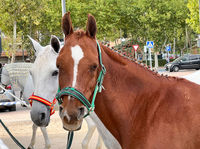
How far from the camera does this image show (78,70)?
2.77m

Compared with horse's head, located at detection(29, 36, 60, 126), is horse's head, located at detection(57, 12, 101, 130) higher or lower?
higher

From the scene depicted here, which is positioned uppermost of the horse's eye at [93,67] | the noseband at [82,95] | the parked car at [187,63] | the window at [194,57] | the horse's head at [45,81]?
the horse's eye at [93,67]

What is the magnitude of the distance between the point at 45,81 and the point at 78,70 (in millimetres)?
2002

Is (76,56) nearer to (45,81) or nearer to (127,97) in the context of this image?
(127,97)

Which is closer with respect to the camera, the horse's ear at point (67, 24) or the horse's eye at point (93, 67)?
the horse's eye at point (93, 67)

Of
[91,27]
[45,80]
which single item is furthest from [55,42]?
[91,27]

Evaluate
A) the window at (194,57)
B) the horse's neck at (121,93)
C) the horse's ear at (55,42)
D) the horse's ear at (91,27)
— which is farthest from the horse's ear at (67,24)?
the window at (194,57)

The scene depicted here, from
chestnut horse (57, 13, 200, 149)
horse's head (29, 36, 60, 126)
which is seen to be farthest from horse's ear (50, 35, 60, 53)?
chestnut horse (57, 13, 200, 149)

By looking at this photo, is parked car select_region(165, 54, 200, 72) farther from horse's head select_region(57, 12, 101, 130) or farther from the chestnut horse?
horse's head select_region(57, 12, 101, 130)

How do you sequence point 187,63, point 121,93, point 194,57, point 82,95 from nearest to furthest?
point 82,95 → point 121,93 → point 194,57 → point 187,63

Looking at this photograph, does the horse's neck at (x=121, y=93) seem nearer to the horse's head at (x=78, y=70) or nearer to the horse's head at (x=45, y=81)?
the horse's head at (x=78, y=70)

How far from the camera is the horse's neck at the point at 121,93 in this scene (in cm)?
305

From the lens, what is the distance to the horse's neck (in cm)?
305

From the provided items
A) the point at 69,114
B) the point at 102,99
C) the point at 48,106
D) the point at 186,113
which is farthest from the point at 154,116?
the point at 48,106
